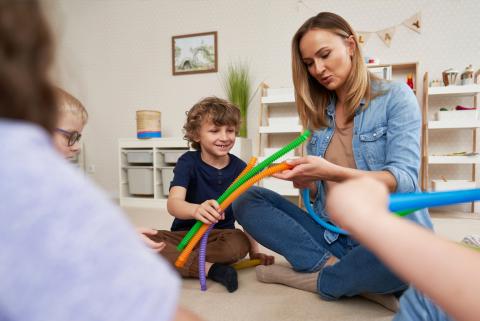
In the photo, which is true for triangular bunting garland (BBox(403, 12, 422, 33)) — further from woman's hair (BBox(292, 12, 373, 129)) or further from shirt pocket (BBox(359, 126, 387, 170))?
shirt pocket (BBox(359, 126, 387, 170))

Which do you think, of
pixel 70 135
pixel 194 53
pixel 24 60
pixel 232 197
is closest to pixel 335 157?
pixel 232 197

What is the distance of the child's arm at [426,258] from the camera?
292 mm

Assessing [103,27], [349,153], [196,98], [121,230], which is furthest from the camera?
[103,27]

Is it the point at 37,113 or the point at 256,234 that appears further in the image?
the point at 256,234

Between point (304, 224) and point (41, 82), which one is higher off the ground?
point (41, 82)

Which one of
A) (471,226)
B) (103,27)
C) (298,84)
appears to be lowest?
(471,226)

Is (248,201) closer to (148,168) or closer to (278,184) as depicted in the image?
(278,184)

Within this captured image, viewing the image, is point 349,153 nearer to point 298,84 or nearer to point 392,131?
point 392,131

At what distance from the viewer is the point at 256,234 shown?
1159mm

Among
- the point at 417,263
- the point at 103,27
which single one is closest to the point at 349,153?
the point at 417,263

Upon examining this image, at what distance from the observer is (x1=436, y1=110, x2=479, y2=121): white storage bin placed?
2.36m

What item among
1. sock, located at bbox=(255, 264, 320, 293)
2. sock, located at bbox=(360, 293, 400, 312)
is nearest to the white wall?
sock, located at bbox=(255, 264, 320, 293)

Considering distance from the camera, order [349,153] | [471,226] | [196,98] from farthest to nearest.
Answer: [196,98], [471,226], [349,153]

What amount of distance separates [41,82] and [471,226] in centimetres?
238
